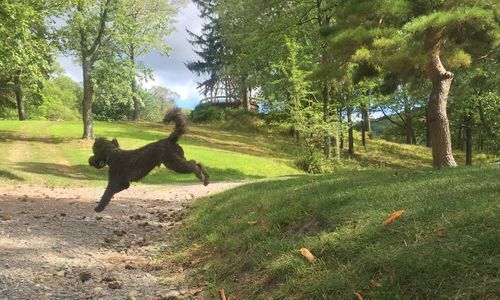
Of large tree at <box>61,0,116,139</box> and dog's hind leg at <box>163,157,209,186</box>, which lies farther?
large tree at <box>61,0,116,139</box>

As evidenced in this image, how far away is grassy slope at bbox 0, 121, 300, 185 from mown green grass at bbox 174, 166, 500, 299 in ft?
44.5

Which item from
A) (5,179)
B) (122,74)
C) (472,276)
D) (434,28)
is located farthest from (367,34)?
(122,74)

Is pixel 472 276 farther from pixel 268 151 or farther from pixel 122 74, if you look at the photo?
pixel 268 151

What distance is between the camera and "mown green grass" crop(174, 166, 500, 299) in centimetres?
314

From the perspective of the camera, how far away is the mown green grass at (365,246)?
10.3ft

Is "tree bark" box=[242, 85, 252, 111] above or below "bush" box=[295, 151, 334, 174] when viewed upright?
above

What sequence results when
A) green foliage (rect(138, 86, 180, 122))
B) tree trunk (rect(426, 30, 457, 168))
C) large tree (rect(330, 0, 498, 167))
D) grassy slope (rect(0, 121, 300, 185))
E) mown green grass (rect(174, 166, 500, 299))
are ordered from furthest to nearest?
green foliage (rect(138, 86, 180, 122))
grassy slope (rect(0, 121, 300, 185))
tree trunk (rect(426, 30, 457, 168))
large tree (rect(330, 0, 498, 167))
mown green grass (rect(174, 166, 500, 299))

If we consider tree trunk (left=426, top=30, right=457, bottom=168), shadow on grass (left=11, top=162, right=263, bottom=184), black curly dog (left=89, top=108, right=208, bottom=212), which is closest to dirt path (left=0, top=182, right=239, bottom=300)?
black curly dog (left=89, top=108, right=208, bottom=212)

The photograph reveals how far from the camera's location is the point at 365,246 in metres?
3.97

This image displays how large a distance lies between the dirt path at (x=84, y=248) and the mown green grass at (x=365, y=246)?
2.25ft

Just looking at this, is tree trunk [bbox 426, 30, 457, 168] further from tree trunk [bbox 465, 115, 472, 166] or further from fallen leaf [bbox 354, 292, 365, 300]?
tree trunk [bbox 465, 115, 472, 166]

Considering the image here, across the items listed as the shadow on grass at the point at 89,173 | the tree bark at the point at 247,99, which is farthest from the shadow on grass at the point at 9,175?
the tree bark at the point at 247,99

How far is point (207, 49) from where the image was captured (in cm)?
5019

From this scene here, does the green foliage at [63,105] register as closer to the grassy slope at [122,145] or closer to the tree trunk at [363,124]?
the grassy slope at [122,145]
